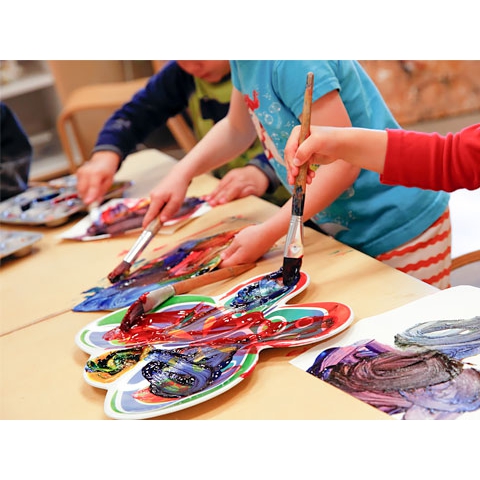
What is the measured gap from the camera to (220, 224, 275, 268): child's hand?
114 centimetres

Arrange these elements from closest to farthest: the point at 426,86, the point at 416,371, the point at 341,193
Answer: the point at 416,371
the point at 341,193
the point at 426,86

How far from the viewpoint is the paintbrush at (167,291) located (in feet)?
3.34

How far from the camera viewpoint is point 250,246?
3.76 feet

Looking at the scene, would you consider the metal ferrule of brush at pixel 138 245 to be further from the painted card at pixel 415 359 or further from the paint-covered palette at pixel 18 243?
the painted card at pixel 415 359

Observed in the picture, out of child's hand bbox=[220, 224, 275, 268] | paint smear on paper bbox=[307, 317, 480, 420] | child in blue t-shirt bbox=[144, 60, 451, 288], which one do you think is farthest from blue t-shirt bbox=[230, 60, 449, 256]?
paint smear on paper bbox=[307, 317, 480, 420]

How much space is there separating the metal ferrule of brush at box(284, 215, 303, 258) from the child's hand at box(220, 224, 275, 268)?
0.37 ft

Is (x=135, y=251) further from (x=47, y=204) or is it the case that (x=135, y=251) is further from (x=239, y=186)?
(x=47, y=204)

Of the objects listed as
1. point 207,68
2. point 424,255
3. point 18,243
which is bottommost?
point 424,255

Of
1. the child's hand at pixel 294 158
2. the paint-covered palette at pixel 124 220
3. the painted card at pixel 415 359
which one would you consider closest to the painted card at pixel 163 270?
the paint-covered palette at pixel 124 220

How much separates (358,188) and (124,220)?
1.73ft

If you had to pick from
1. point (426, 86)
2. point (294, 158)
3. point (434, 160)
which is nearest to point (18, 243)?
point (294, 158)

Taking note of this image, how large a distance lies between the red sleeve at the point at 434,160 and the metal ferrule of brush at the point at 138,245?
0.49 metres

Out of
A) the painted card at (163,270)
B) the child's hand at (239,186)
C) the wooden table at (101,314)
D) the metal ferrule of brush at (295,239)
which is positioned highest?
the metal ferrule of brush at (295,239)

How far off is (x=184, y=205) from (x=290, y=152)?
548 mm
